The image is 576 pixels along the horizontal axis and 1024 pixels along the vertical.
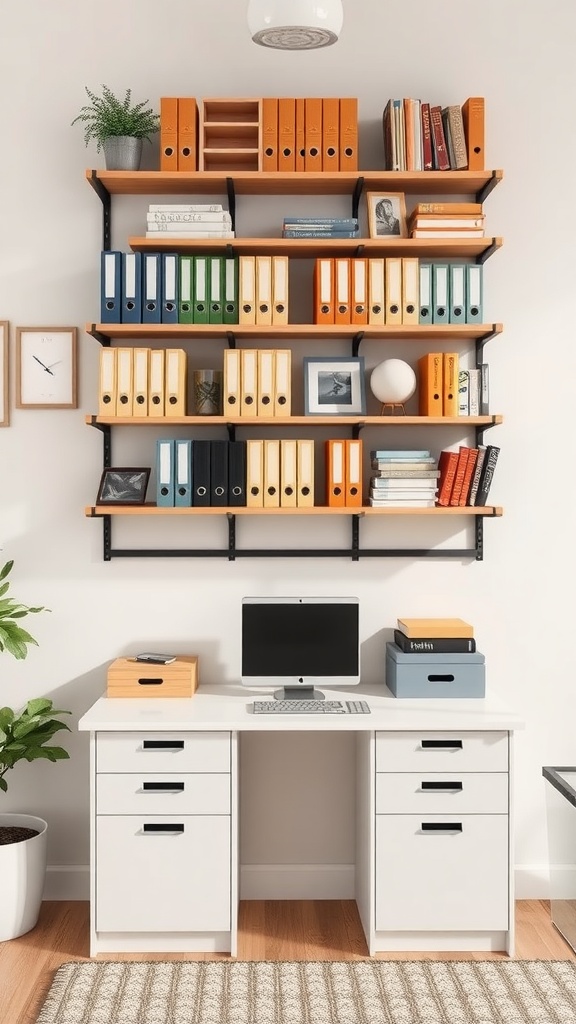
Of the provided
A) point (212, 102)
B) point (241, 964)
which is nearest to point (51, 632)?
point (241, 964)

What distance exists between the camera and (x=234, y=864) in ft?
9.39

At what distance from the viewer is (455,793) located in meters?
2.85

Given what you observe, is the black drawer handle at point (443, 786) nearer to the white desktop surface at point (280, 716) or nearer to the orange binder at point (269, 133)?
the white desktop surface at point (280, 716)

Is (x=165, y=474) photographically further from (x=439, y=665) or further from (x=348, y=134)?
(x=348, y=134)

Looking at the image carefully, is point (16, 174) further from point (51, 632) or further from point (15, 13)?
point (51, 632)

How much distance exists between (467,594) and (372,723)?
761mm

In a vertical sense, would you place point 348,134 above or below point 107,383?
above

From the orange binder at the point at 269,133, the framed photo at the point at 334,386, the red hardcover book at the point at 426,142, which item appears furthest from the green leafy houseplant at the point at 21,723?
the red hardcover book at the point at 426,142

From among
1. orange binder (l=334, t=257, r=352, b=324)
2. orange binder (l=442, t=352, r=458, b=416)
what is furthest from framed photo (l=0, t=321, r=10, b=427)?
orange binder (l=442, t=352, r=458, b=416)

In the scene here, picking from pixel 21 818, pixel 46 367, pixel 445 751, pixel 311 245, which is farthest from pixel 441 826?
pixel 46 367

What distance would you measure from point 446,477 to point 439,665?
2.04 feet

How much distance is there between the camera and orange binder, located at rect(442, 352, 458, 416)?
3.16 meters

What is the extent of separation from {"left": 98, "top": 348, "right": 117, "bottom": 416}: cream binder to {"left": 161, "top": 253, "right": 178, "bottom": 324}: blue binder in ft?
0.70

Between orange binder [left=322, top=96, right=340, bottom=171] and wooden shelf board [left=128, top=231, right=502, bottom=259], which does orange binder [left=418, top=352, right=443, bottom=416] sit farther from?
orange binder [left=322, top=96, right=340, bottom=171]
